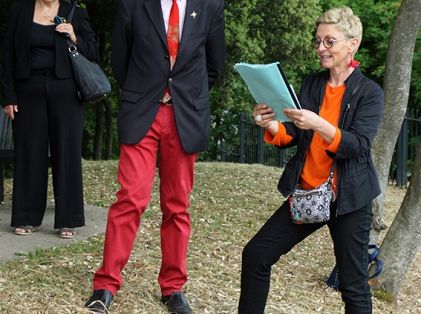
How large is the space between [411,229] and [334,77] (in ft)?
8.82

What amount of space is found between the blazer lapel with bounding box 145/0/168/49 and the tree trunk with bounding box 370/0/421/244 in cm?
251

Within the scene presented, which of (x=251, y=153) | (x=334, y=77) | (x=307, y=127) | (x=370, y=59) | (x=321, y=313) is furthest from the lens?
(x=370, y=59)

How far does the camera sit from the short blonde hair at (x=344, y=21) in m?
4.02

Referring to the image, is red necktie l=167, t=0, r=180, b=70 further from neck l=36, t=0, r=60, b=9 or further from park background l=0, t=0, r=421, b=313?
neck l=36, t=0, r=60, b=9

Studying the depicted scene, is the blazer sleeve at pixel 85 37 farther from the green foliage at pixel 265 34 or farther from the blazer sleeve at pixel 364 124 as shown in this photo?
the green foliage at pixel 265 34

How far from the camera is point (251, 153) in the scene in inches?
774

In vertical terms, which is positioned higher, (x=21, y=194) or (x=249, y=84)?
(x=249, y=84)

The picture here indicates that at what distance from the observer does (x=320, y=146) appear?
161 inches

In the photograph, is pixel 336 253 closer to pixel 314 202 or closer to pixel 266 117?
pixel 314 202

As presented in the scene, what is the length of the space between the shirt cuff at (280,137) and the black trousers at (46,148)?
7.84ft

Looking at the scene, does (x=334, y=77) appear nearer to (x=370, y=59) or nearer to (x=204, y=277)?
(x=204, y=277)

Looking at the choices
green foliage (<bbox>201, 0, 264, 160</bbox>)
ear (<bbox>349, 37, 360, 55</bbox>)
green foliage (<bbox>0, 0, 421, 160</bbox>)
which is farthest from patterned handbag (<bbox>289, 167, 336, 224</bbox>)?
green foliage (<bbox>201, 0, 264, 160</bbox>)

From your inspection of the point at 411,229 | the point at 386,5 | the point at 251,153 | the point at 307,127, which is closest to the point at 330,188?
the point at 307,127

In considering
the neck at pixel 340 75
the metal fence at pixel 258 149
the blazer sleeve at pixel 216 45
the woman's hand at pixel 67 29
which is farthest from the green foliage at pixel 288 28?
the neck at pixel 340 75
